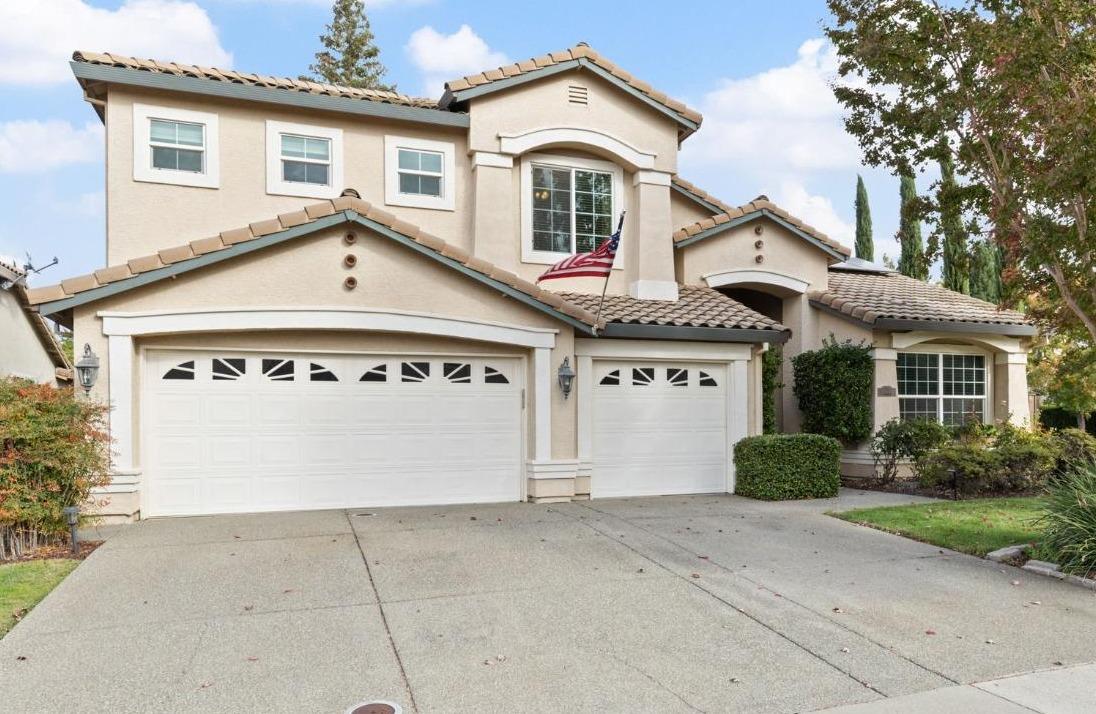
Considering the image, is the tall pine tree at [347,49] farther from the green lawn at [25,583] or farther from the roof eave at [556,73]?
the green lawn at [25,583]

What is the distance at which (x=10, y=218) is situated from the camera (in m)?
22.5

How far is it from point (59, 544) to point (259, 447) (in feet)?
8.66

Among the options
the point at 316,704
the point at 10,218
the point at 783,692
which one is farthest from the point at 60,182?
the point at 783,692

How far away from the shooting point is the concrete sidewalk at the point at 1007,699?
4.31 meters

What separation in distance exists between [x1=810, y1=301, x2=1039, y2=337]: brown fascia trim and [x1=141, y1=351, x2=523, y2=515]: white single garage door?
24.7ft

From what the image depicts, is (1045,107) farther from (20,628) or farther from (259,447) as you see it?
(20,628)

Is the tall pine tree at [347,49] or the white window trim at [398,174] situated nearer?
the white window trim at [398,174]

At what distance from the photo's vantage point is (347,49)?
115 feet

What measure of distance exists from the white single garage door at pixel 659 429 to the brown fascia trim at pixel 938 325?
3.90m

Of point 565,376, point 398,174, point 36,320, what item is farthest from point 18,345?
point 565,376

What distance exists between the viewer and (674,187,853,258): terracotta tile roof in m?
14.7

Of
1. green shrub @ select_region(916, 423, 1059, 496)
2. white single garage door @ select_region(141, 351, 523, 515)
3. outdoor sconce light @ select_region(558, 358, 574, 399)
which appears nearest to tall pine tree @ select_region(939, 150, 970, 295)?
green shrub @ select_region(916, 423, 1059, 496)

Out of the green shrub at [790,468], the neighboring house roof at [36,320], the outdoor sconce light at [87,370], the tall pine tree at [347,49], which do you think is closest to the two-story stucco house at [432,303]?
the outdoor sconce light at [87,370]

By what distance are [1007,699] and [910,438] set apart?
1032cm
